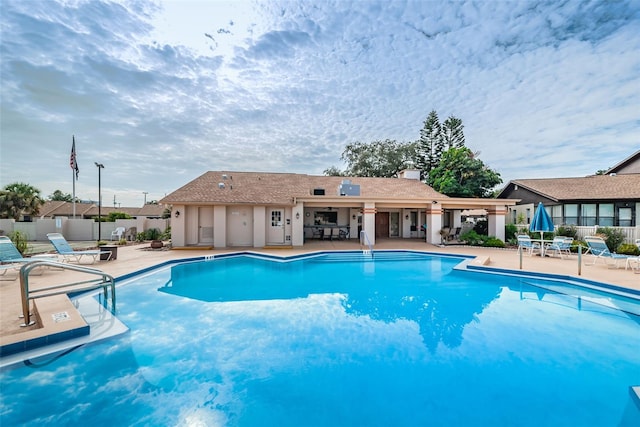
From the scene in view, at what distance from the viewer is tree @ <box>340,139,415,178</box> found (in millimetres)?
35062

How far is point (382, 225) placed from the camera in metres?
22.1

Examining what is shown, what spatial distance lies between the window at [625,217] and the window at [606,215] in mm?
347

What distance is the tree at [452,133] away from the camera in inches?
1490

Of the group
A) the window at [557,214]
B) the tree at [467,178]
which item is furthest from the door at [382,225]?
the window at [557,214]

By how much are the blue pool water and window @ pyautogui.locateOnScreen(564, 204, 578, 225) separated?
616 inches

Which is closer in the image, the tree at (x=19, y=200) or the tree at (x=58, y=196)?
the tree at (x=19, y=200)

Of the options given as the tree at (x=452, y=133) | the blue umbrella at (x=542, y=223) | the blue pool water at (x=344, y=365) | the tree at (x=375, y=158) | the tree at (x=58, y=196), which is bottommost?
the blue pool water at (x=344, y=365)

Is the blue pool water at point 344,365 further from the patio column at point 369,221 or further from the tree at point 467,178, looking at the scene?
the tree at point 467,178

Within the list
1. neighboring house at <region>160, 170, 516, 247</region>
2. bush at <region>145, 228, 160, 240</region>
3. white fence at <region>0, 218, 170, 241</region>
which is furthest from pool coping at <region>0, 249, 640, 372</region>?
white fence at <region>0, 218, 170, 241</region>

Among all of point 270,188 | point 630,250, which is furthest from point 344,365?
point 630,250

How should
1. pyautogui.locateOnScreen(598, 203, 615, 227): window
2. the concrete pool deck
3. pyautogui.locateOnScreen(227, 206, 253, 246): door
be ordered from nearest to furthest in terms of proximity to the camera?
the concrete pool deck → pyautogui.locateOnScreen(227, 206, 253, 246): door → pyautogui.locateOnScreen(598, 203, 615, 227): window

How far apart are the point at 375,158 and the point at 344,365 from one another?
108 feet

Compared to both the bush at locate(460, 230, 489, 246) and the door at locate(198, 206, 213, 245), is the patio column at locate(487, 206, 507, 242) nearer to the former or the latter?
the bush at locate(460, 230, 489, 246)

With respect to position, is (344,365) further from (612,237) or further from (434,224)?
(612,237)
